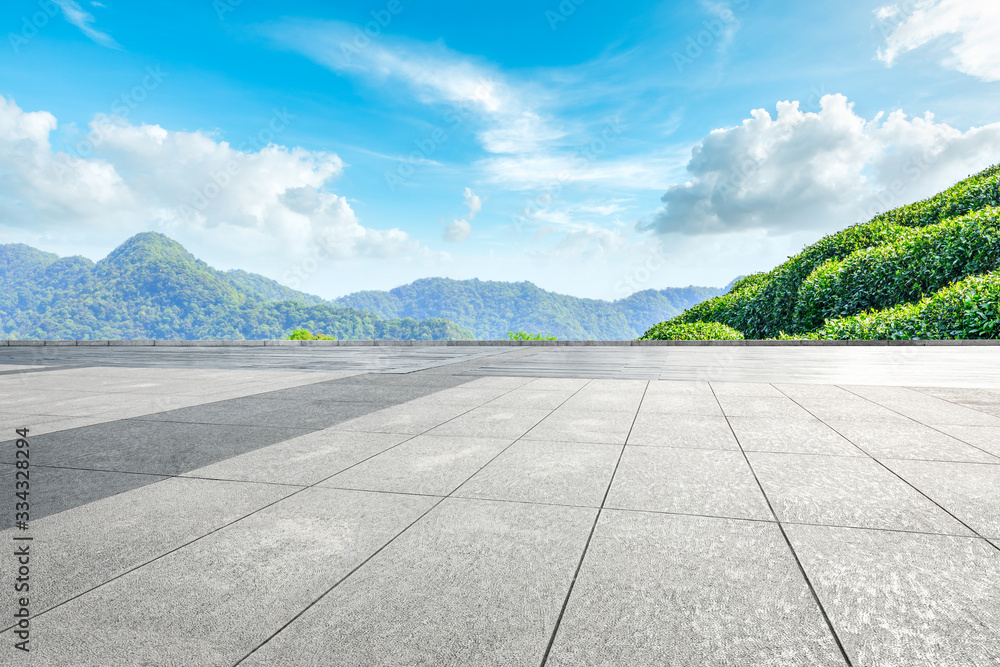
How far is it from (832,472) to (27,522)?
17.2ft

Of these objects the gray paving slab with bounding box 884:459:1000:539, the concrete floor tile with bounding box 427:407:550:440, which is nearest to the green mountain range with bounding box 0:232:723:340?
the concrete floor tile with bounding box 427:407:550:440

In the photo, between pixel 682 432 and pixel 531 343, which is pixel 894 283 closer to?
pixel 531 343

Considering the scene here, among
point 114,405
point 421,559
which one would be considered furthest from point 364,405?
point 421,559

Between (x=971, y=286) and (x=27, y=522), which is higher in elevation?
(x=971, y=286)

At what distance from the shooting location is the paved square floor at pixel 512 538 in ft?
6.51

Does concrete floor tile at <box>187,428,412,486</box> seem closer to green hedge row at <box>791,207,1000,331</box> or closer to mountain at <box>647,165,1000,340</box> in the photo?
mountain at <box>647,165,1000,340</box>

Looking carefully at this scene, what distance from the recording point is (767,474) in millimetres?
3869

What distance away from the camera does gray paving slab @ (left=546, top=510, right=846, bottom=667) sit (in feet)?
6.22

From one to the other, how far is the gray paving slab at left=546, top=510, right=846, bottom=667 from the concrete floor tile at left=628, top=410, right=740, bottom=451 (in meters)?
1.85

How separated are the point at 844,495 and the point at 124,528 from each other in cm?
436

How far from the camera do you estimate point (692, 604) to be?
219 centimetres

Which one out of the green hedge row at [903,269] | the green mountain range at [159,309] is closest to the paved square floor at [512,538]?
the green hedge row at [903,269]

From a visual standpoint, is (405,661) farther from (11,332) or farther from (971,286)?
(11,332)

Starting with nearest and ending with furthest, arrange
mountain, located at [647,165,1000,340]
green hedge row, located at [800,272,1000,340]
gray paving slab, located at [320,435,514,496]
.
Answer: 1. gray paving slab, located at [320,435,514,496]
2. green hedge row, located at [800,272,1000,340]
3. mountain, located at [647,165,1000,340]
